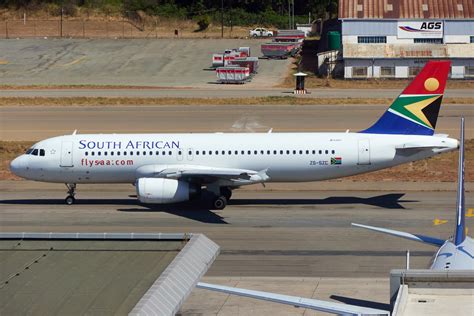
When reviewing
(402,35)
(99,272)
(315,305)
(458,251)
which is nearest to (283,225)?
(458,251)

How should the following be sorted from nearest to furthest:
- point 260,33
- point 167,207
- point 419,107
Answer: point 419,107
point 167,207
point 260,33

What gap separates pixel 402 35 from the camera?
92.6 m

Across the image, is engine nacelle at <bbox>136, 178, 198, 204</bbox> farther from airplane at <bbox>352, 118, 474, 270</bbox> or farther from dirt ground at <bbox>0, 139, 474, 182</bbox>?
airplane at <bbox>352, 118, 474, 270</bbox>

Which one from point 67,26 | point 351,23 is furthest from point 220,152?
point 67,26

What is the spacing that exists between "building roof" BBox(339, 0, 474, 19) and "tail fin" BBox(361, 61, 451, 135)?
51568 mm

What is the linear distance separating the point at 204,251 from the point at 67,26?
10720 cm

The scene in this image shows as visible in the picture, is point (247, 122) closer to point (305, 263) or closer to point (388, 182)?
point (388, 182)

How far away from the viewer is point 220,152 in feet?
139

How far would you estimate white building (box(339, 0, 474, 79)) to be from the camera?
9044cm

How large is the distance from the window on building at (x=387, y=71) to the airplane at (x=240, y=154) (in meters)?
48.7

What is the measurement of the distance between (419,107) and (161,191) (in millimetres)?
11662

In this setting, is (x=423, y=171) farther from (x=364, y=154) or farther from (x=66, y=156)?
(x=66, y=156)

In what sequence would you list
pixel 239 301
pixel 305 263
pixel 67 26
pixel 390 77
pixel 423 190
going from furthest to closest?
pixel 67 26 → pixel 390 77 → pixel 423 190 → pixel 305 263 → pixel 239 301

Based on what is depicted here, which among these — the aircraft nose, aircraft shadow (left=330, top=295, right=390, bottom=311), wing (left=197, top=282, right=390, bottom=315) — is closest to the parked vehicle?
the aircraft nose
